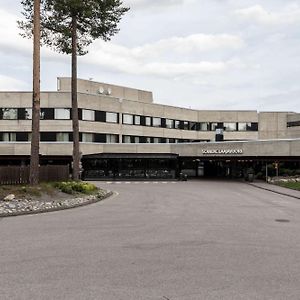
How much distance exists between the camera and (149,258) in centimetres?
912

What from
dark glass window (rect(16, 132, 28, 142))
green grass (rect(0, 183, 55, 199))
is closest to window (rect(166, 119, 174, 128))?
dark glass window (rect(16, 132, 28, 142))

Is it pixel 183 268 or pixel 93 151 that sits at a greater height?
pixel 93 151

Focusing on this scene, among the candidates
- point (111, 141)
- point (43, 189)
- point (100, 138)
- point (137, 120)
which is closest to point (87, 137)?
point (100, 138)

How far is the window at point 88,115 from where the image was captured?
59.2 metres

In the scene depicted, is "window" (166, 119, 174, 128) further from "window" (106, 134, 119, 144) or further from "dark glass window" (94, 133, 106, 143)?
"dark glass window" (94, 133, 106, 143)

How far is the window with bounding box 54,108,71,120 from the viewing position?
57.9 m

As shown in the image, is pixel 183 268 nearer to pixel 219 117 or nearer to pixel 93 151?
pixel 93 151

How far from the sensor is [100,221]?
611 inches

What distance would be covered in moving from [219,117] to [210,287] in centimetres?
7181

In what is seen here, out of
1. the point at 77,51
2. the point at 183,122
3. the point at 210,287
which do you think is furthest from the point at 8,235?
the point at 183,122

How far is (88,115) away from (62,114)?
356cm

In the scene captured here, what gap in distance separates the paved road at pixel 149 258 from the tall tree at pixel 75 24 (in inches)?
743

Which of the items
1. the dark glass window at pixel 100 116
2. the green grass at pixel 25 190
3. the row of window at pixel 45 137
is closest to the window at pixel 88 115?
the dark glass window at pixel 100 116

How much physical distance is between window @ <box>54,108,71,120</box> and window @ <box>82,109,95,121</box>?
2051 mm
